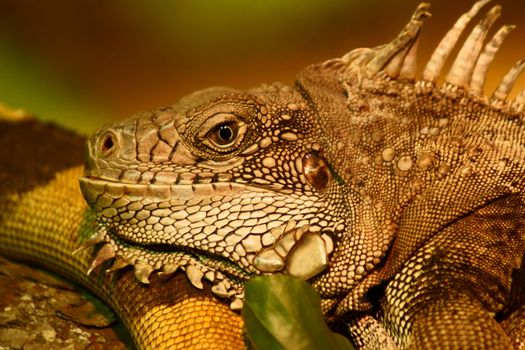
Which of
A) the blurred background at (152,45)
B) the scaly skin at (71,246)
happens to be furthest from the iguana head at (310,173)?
the blurred background at (152,45)

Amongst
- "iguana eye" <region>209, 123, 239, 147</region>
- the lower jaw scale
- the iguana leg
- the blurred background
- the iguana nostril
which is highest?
the blurred background

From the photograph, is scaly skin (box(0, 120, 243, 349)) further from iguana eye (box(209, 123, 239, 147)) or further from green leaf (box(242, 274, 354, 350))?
iguana eye (box(209, 123, 239, 147))

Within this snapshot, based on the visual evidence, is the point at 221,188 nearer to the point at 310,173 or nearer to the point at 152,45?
the point at 310,173

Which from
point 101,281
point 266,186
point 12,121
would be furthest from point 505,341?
point 12,121

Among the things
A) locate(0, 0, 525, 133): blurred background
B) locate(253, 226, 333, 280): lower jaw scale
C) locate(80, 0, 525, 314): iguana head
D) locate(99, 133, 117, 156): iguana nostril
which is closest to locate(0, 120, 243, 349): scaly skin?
locate(80, 0, 525, 314): iguana head

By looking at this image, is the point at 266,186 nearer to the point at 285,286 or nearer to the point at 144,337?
the point at 285,286

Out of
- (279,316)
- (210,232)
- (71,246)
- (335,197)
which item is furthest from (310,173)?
(71,246)
